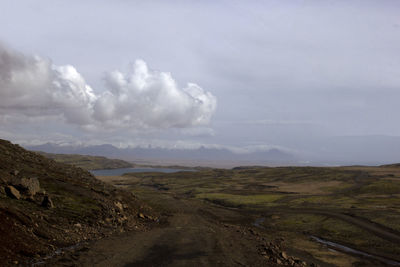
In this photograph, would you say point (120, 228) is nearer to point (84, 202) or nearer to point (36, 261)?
point (84, 202)

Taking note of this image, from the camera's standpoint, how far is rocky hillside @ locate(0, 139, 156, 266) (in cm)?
2845

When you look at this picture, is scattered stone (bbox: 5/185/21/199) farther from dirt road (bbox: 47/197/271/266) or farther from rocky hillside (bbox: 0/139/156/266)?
dirt road (bbox: 47/197/271/266)

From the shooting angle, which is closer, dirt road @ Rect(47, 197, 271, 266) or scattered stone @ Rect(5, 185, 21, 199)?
dirt road @ Rect(47, 197, 271, 266)

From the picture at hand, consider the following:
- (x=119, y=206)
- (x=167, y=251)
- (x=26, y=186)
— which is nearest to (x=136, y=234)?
(x=167, y=251)

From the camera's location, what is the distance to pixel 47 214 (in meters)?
41.0

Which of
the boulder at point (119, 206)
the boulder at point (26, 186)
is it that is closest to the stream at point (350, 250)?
the boulder at point (119, 206)

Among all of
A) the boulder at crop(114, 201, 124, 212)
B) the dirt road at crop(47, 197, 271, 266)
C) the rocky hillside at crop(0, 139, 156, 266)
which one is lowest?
the dirt road at crop(47, 197, 271, 266)

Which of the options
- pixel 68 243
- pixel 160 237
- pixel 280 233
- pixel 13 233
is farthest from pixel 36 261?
pixel 280 233

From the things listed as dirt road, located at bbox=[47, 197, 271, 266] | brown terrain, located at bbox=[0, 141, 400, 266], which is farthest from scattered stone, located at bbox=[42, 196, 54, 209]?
dirt road, located at bbox=[47, 197, 271, 266]

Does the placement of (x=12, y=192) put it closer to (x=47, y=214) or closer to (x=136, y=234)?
(x=47, y=214)

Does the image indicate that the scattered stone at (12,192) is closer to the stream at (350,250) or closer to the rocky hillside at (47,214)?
the rocky hillside at (47,214)

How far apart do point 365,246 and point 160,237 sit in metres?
46.9

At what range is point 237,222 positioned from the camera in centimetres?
8812

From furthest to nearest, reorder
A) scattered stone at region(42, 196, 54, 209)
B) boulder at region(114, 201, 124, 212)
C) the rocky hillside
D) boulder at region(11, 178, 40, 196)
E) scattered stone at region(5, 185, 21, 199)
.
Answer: boulder at region(114, 201, 124, 212), boulder at region(11, 178, 40, 196), scattered stone at region(42, 196, 54, 209), scattered stone at region(5, 185, 21, 199), the rocky hillside
